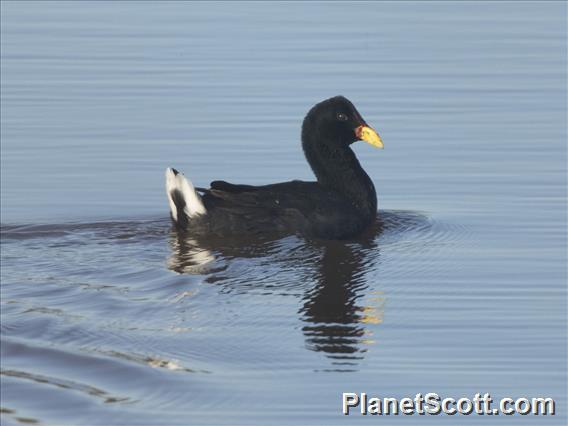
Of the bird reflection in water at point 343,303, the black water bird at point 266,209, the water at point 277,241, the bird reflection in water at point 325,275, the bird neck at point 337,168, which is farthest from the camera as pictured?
the bird neck at point 337,168

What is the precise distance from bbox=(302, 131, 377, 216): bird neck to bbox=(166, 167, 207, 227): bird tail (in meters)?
1.23

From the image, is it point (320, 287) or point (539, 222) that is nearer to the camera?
point (320, 287)

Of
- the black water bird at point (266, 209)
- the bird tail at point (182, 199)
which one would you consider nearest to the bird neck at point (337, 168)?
the black water bird at point (266, 209)

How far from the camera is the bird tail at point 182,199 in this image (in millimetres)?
11086

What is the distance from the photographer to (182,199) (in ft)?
36.7

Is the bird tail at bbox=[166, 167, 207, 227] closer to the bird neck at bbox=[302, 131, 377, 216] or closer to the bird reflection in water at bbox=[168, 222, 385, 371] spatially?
the bird reflection in water at bbox=[168, 222, 385, 371]

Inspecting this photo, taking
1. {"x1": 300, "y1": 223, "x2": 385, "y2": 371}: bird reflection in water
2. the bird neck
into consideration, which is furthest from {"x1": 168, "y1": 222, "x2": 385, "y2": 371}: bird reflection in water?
the bird neck

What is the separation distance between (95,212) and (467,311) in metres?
3.87

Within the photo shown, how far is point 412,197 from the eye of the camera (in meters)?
12.7

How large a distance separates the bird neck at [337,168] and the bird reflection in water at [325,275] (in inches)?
13.1

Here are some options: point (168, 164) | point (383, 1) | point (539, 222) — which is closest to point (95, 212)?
point (168, 164)

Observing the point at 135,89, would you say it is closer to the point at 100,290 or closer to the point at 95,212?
the point at 95,212

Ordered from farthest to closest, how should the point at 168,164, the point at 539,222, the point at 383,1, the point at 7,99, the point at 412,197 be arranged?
the point at 383,1, the point at 7,99, the point at 168,164, the point at 412,197, the point at 539,222

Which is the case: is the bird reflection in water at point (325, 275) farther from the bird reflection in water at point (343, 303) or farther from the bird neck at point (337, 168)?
the bird neck at point (337, 168)
